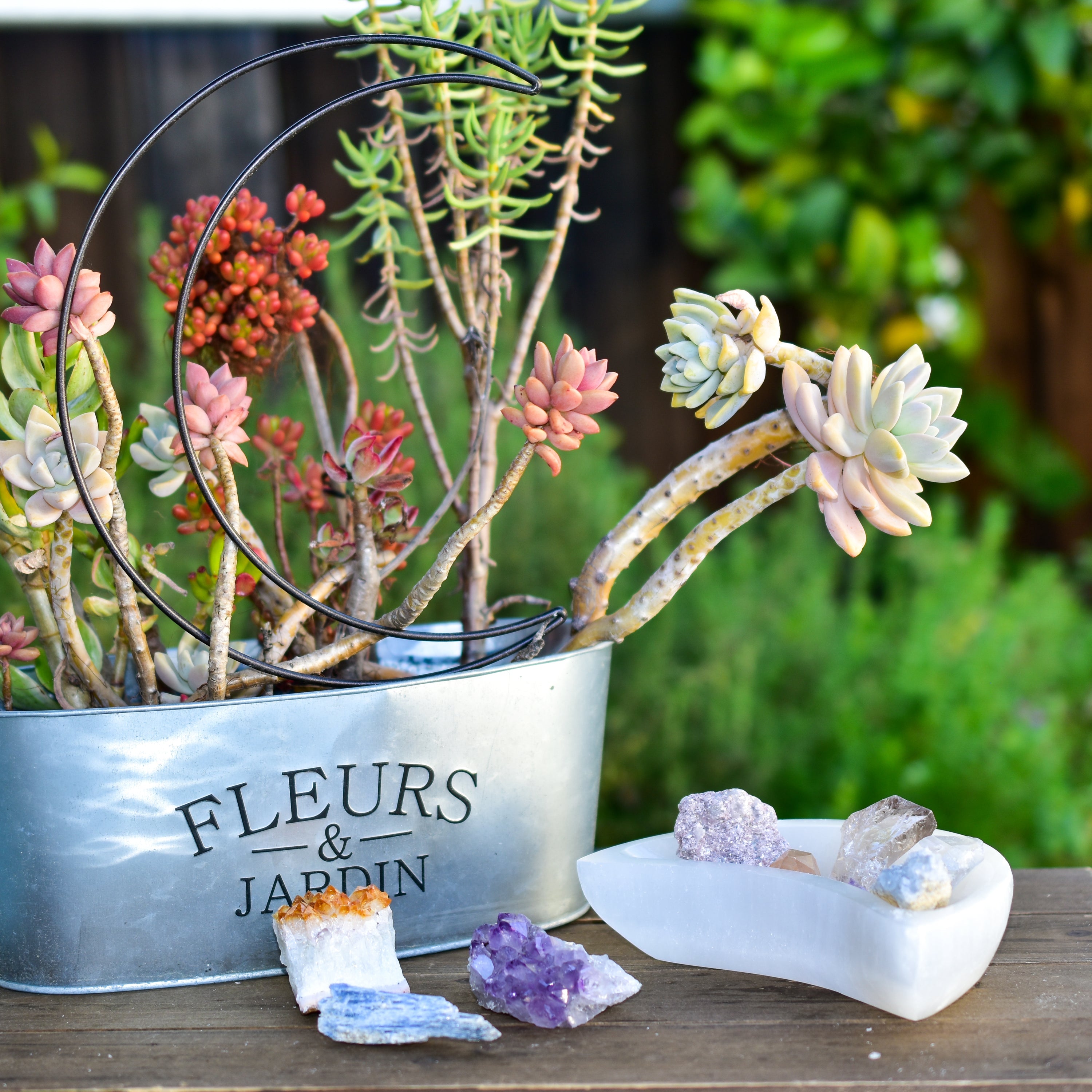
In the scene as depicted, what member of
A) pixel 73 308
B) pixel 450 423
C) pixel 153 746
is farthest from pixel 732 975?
pixel 450 423

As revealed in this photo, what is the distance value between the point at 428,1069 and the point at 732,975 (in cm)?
15

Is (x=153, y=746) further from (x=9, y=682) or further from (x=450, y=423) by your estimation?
(x=450, y=423)

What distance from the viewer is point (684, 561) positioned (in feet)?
1.65

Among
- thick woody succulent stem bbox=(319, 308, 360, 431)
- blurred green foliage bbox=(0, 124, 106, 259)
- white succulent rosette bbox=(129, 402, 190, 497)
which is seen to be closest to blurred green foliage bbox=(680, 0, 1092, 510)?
blurred green foliage bbox=(0, 124, 106, 259)

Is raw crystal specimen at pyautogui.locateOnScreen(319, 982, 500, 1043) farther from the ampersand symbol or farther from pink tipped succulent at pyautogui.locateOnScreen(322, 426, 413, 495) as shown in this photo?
pink tipped succulent at pyautogui.locateOnScreen(322, 426, 413, 495)

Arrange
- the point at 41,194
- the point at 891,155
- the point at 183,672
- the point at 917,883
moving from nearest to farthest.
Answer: the point at 917,883
the point at 183,672
the point at 41,194
the point at 891,155

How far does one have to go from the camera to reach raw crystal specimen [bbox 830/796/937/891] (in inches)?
18.1

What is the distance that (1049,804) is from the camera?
107 cm

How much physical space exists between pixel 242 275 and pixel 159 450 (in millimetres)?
93

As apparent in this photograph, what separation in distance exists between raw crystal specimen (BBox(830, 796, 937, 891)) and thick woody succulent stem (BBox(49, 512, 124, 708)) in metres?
0.33

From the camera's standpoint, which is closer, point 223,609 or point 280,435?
point 223,609

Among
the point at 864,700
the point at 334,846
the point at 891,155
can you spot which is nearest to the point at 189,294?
the point at 334,846

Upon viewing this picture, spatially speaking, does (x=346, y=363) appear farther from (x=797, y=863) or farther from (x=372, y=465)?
(x=797, y=863)

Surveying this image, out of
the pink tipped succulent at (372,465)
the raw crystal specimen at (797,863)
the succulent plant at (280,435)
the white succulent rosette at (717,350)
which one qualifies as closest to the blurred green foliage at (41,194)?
the succulent plant at (280,435)
